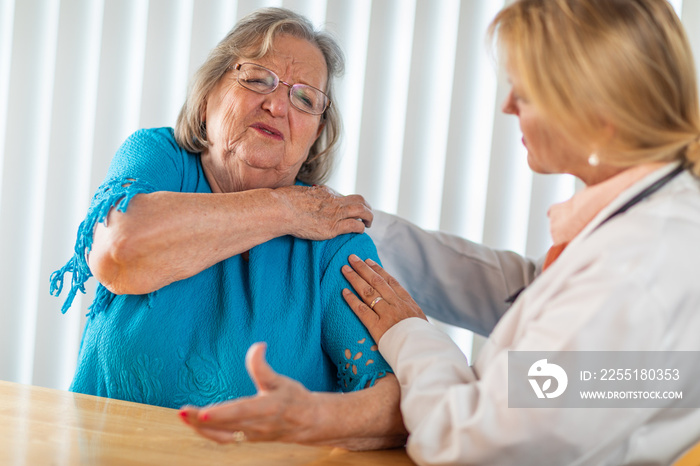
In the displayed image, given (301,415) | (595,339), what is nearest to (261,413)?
(301,415)

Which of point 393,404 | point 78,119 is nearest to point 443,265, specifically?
point 393,404

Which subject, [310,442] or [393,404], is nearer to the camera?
[310,442]

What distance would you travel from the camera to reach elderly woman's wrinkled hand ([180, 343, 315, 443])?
0.84 metres

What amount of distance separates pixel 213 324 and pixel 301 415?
1.79ft

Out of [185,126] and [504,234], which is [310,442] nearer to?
[185,126]

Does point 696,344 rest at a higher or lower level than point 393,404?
higher

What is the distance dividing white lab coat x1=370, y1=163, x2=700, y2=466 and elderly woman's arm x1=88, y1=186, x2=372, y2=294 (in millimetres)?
563

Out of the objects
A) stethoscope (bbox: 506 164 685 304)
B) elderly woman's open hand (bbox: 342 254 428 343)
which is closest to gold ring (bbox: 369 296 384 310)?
elderly woman's open hand (bbox: 342 254 428 343)

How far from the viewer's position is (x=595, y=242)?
917mm

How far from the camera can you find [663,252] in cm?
87

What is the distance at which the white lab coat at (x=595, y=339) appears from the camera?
33.7 inches

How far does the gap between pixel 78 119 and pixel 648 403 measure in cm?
216

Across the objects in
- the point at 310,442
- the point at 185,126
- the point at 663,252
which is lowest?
the point at 310,442

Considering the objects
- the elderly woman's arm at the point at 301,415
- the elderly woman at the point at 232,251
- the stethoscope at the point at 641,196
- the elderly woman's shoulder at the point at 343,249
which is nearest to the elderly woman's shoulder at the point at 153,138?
the elderly woman at the point at 232,251
